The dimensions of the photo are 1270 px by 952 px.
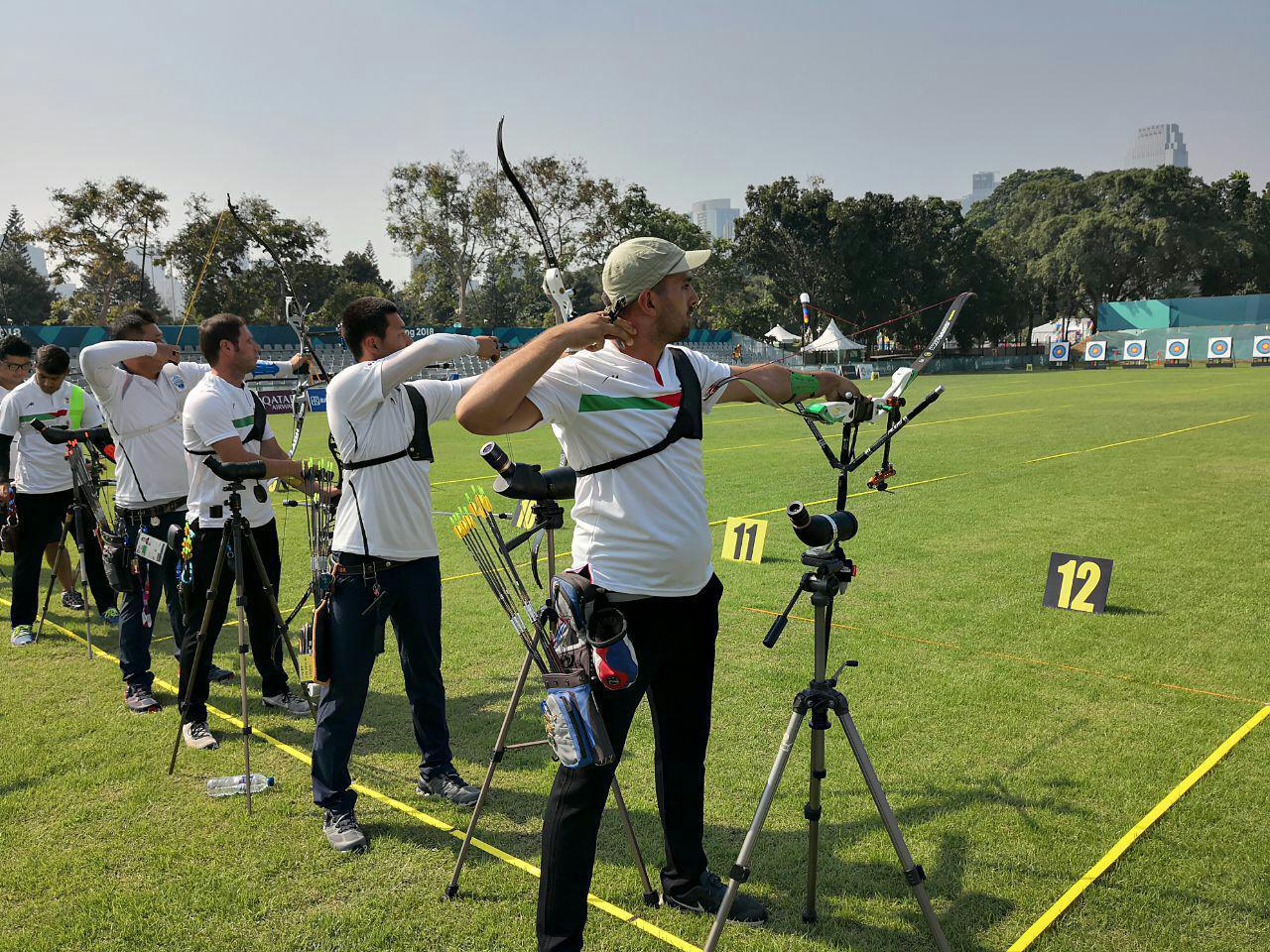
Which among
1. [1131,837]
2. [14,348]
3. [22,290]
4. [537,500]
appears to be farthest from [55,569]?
[22,290]

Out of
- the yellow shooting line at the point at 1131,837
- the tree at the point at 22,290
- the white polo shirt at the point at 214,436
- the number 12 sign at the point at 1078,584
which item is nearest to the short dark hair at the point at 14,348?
the white polo shirt at the point at 214,436

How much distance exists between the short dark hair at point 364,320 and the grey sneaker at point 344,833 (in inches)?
78.3

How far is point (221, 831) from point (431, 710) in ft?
3.25

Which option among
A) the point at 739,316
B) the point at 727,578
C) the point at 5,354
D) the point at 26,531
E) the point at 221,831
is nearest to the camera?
the point at 221,831

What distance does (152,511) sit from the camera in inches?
209

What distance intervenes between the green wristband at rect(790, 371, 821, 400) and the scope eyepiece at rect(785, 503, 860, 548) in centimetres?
51

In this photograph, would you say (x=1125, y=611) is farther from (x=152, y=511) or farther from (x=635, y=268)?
(x=152, y=511)

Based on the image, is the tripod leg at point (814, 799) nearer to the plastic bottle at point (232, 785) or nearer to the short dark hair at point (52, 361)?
the plastic bottle at point (232, 785)

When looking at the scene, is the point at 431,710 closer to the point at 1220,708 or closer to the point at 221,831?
the point at 221,831

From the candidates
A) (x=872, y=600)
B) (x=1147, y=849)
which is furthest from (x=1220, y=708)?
(x=872, y=600)

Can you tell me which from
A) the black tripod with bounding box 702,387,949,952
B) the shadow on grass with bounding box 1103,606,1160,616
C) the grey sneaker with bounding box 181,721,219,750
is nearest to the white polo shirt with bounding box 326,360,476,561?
the grey sneaker with bounding box 181,721,219,750

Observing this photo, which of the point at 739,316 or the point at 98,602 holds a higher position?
the point at 739,316

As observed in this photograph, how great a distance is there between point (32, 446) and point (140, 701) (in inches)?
107

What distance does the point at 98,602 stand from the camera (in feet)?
22.9
